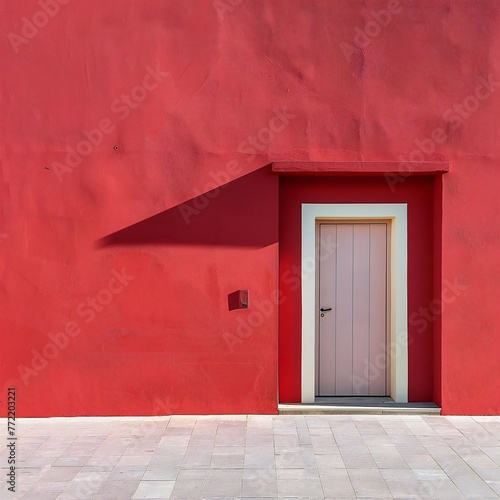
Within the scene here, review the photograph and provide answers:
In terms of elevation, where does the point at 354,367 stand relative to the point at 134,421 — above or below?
above

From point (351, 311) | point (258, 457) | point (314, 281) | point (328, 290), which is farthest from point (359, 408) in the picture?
point (258, 457)

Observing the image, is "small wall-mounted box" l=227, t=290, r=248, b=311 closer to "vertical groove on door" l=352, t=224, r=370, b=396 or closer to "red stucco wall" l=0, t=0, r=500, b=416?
"red stucco wall" l=0, t=0, r=500, b=416

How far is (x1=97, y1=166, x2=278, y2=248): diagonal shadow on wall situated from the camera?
22.2 feet

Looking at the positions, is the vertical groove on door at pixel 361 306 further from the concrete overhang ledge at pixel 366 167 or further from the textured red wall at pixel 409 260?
the concrete overhang ledge at pixel 366 167

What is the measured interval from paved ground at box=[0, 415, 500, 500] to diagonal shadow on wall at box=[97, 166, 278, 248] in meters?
2.01

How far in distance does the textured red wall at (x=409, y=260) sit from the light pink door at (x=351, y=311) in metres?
0.34

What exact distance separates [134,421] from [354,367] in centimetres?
265

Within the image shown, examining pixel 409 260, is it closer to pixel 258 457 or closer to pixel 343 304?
pixel 343 304

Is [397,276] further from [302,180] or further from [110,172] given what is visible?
[110,172]

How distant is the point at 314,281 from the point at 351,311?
63cm

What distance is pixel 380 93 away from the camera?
684 cm

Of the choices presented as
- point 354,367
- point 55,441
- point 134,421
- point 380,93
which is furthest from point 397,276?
point 55,441

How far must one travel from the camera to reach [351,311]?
23.7 ft

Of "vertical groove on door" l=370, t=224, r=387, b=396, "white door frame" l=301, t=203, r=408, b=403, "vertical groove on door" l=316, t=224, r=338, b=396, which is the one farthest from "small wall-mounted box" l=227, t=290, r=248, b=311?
"vertical groove on door" l=370, t=224, r=387, b=396
